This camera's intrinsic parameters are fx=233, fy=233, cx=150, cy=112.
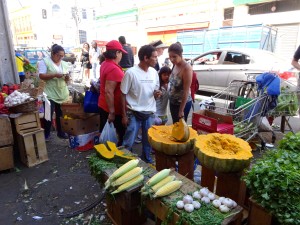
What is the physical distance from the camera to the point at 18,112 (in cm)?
400

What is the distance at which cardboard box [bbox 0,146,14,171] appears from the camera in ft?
12.5

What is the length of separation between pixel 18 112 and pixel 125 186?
9.34 feet

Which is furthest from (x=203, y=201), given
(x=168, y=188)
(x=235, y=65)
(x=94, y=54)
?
(x=94, y=54)

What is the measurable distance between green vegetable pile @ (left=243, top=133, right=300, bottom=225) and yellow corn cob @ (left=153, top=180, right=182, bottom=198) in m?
0.60

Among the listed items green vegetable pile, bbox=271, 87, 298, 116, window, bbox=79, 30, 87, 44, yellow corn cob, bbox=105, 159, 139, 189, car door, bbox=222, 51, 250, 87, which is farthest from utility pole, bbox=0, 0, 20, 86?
window, bbox=79, 30, 87, 44

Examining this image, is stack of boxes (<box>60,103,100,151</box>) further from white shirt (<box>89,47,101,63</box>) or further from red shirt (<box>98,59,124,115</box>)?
white shirt (<box>89,47,101,63</box>)

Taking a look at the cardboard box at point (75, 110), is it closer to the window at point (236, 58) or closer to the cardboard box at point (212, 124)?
the cardboard box at point (212, 124)

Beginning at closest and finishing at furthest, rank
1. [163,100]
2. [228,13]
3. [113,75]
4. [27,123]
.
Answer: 1. [113,75]
2. [27,123]
3. [163,100]
4. [228,13]

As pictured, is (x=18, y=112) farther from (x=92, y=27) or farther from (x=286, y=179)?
(x=92, y=27)

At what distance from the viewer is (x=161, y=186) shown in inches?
81.5

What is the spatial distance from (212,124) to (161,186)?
187cm

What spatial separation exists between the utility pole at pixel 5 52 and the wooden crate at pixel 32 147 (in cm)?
199

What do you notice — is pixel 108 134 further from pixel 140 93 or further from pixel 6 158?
pixel 6 158

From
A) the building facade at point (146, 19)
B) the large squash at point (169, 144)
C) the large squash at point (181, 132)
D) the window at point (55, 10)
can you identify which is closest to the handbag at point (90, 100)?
the large squash at point (169, 144)
